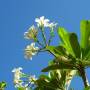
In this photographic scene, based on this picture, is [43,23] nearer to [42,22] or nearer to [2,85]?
[42,22]

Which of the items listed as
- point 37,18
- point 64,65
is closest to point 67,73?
point 64,65

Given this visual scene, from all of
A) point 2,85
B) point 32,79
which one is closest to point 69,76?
point 32,79

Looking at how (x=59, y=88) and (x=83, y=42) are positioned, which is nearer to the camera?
(x=83, y=42)

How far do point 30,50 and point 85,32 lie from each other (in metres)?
0.99

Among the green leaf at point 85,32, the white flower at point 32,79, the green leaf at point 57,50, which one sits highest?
the green leaf at point 85,32

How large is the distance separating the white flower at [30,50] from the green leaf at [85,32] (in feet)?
2.80

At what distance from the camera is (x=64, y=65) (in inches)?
255

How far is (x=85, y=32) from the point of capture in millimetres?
6574

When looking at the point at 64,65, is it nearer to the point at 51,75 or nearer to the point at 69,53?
the point at 69,53

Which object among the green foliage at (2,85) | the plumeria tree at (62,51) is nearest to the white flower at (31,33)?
the plumeria tree at (62,51)

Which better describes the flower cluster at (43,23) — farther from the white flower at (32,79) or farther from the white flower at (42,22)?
the white flower at (32,79)

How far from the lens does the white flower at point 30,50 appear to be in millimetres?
6234

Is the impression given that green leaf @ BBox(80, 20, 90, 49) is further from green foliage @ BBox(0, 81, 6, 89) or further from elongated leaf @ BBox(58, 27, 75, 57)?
green foliage @ BBox(0, 81, 6, 89)

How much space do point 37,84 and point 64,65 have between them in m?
0.87
